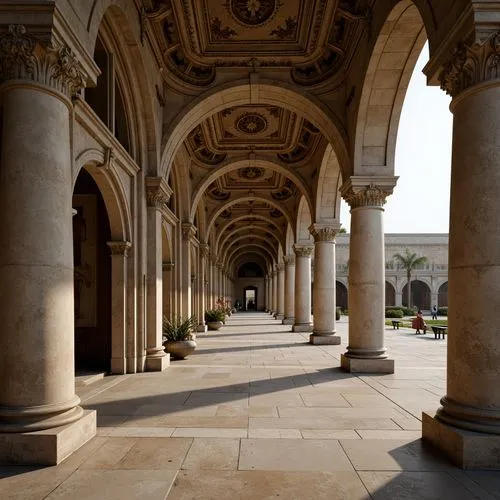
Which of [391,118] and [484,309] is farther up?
[391,118]

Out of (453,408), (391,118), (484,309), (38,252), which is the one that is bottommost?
(453,408)

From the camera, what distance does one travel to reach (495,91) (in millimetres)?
4598

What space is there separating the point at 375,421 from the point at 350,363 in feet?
13.1

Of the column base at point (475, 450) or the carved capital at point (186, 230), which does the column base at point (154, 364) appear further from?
the carved capital at point (186, 230)

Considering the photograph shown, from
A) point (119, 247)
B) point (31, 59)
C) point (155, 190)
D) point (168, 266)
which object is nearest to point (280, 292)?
point (168, 266)

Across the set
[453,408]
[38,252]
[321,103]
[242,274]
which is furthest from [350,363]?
[242,274]

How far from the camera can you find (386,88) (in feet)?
32.3

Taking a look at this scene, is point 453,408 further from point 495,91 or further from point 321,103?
point 321,103

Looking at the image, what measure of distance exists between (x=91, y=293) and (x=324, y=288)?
8.52 m

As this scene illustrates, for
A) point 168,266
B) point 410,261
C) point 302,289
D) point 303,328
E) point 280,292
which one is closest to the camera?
point 168,266

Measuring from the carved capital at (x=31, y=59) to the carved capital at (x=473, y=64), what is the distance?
4347 mm

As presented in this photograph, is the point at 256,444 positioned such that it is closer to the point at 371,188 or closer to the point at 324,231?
the point at 371,188

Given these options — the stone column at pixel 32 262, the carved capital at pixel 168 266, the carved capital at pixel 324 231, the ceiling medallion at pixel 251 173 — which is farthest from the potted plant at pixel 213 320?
the stone column at pixel 32 262

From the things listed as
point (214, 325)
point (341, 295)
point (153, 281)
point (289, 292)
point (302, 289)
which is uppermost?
point (153, 281)
